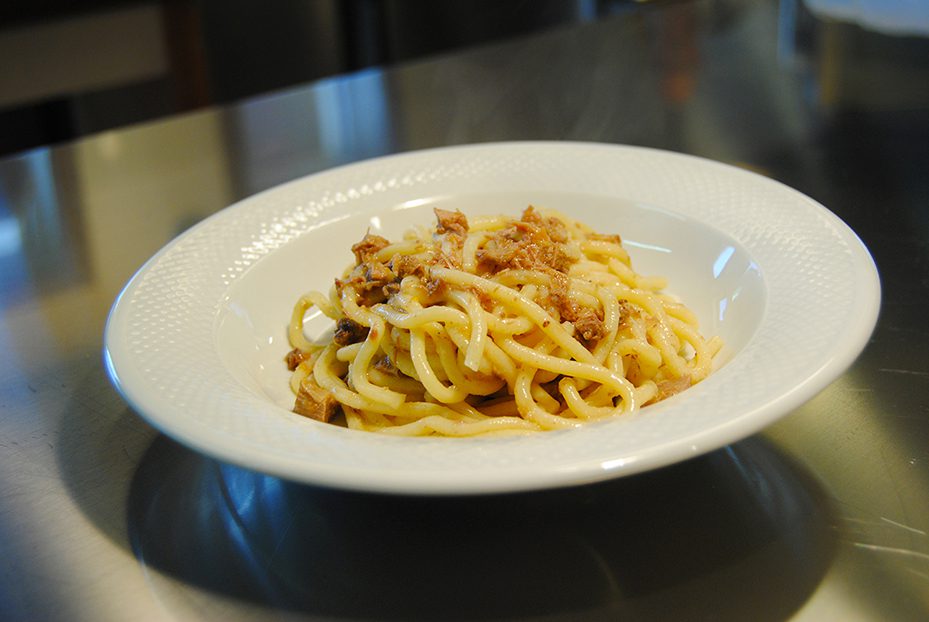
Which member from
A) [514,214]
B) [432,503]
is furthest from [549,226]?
[432,503]

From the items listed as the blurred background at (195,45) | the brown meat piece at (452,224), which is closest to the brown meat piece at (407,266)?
the brown meat piece at (452,224)

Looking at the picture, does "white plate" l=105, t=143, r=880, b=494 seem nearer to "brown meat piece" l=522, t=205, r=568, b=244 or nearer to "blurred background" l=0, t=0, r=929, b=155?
"brown meat piece" l=522, t=205, r=568, b=244

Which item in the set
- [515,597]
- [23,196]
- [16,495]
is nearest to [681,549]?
[515,597]

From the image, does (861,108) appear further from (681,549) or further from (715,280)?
(681,549)

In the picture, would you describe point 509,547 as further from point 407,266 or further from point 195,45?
point 195,45

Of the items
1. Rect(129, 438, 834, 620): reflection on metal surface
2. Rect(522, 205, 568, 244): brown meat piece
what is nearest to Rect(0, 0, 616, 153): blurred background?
Rect(522, 205, 568, 244): brown meat piece
